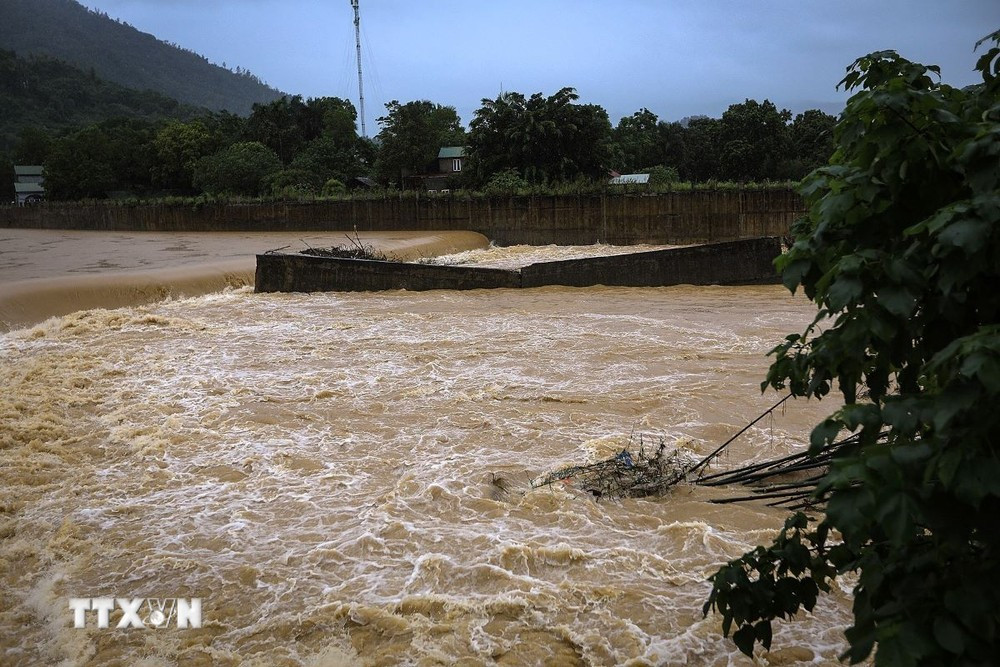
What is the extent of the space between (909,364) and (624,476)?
10.6ft

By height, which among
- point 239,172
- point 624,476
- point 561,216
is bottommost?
point 624,476

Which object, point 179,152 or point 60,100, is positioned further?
point 60,100

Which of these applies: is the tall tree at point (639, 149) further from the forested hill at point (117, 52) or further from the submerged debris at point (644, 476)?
the forested hill at point (117, 52)

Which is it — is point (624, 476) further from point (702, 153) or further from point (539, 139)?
point (702, 153)

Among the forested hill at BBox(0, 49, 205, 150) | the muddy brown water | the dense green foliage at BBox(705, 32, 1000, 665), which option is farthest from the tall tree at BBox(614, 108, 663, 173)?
the forested hill at BBox(0, 49, 205, 150)

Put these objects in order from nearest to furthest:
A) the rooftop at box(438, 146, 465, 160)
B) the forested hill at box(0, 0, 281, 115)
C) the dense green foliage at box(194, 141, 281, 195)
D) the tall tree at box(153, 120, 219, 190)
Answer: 1. the dense green foliage at box(194, 141, 281, 195)
2. the tall tree at box(153, 120, 219, 190)
3. the rooftop at box(438, 146, 465, 160)
4. the forested hill at box(0, 0, 281, 115)

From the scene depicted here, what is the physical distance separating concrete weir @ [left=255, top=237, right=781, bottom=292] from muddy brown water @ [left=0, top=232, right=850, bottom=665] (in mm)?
3876

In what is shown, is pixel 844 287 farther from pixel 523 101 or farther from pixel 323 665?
pixel 523 101

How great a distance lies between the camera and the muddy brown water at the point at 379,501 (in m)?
3.44

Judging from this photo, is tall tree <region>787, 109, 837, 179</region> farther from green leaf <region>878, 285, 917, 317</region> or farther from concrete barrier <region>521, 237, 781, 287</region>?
green leaf <region>878, 285, 917, 317</region>

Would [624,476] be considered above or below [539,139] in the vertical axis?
below

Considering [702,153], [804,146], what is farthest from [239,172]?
[804,146]

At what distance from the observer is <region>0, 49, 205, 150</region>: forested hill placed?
74812mm

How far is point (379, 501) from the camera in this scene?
15.9ft
